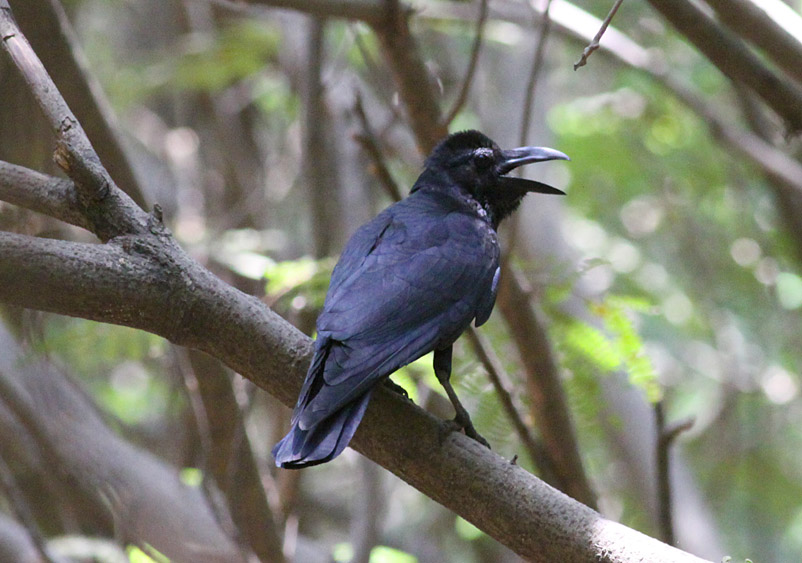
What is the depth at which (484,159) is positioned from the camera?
4.16 meters

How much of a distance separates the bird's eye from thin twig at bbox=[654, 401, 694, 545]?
53.6 inches

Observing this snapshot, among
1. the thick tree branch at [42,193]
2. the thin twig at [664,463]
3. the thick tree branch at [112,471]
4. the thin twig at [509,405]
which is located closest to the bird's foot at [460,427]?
the thin twig at [509,405]

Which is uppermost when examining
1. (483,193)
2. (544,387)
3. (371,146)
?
(483,193)

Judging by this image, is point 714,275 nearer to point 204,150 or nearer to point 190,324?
point 204,150

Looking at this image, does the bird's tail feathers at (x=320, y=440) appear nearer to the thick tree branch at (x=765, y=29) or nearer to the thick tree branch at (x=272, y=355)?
the thick tree branch at (x=272, y=355)

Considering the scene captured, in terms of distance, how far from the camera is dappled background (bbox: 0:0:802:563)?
442cm

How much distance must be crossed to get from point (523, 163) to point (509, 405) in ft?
3.72

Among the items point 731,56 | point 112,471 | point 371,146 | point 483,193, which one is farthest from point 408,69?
point 112,471

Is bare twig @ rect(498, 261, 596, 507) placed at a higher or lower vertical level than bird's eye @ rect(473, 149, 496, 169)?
lower

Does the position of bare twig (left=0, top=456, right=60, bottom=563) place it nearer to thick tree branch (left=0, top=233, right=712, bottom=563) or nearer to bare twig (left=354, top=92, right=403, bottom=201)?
thick tree branch (left=0, top=233, right=712, bottom=563)

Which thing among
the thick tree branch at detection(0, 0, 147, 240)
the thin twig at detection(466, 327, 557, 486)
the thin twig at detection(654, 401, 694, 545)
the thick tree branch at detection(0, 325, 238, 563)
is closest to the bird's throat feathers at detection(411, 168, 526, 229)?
the thin twig at detection(466, 327, 557, 486)

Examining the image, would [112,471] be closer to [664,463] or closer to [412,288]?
[412,288]

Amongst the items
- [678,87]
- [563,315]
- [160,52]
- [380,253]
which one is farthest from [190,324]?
[160,52]

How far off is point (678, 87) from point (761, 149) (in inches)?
27.1
